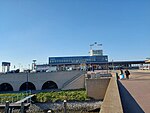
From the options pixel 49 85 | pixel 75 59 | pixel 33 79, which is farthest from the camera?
pixel 75 59

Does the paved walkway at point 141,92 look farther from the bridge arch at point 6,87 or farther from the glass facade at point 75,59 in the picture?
the glass facade at point 75,59

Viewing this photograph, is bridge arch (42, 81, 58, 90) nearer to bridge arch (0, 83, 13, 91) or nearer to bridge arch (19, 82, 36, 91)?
bridge arch (19, 82, 36, 91)

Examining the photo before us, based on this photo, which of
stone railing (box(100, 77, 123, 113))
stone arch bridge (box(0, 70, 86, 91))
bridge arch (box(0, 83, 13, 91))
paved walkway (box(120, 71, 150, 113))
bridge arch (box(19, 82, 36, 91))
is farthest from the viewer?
bridge arch (box(19, 82, 36, 91))

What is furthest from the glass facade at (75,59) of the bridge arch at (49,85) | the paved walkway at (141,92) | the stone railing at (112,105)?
the stone railing at (112,105)

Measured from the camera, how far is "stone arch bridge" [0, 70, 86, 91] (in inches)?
1672

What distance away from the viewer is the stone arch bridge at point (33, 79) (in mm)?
42469

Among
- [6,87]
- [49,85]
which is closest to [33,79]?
[49,85]

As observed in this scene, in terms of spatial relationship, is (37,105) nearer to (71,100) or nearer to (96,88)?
(71,100)

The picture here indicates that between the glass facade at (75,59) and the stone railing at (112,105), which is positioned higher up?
the glass facade at (75,59)

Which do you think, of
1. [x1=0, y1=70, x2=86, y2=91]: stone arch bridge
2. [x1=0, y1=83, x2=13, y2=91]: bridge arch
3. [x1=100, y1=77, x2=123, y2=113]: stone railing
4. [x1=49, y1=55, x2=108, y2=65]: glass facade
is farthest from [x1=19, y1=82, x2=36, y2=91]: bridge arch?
[x1=49, y1=55, x2=108, y2=65]: glass facade

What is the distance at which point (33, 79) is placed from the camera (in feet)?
141

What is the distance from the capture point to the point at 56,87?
44438 mm

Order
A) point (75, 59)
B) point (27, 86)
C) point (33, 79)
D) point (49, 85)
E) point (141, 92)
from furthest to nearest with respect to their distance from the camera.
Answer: point (75, 59), point (49, 85), point (27, 86), point (33, 79), point (141, 92)

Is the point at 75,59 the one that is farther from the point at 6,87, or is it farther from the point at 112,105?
the point at 112,105
